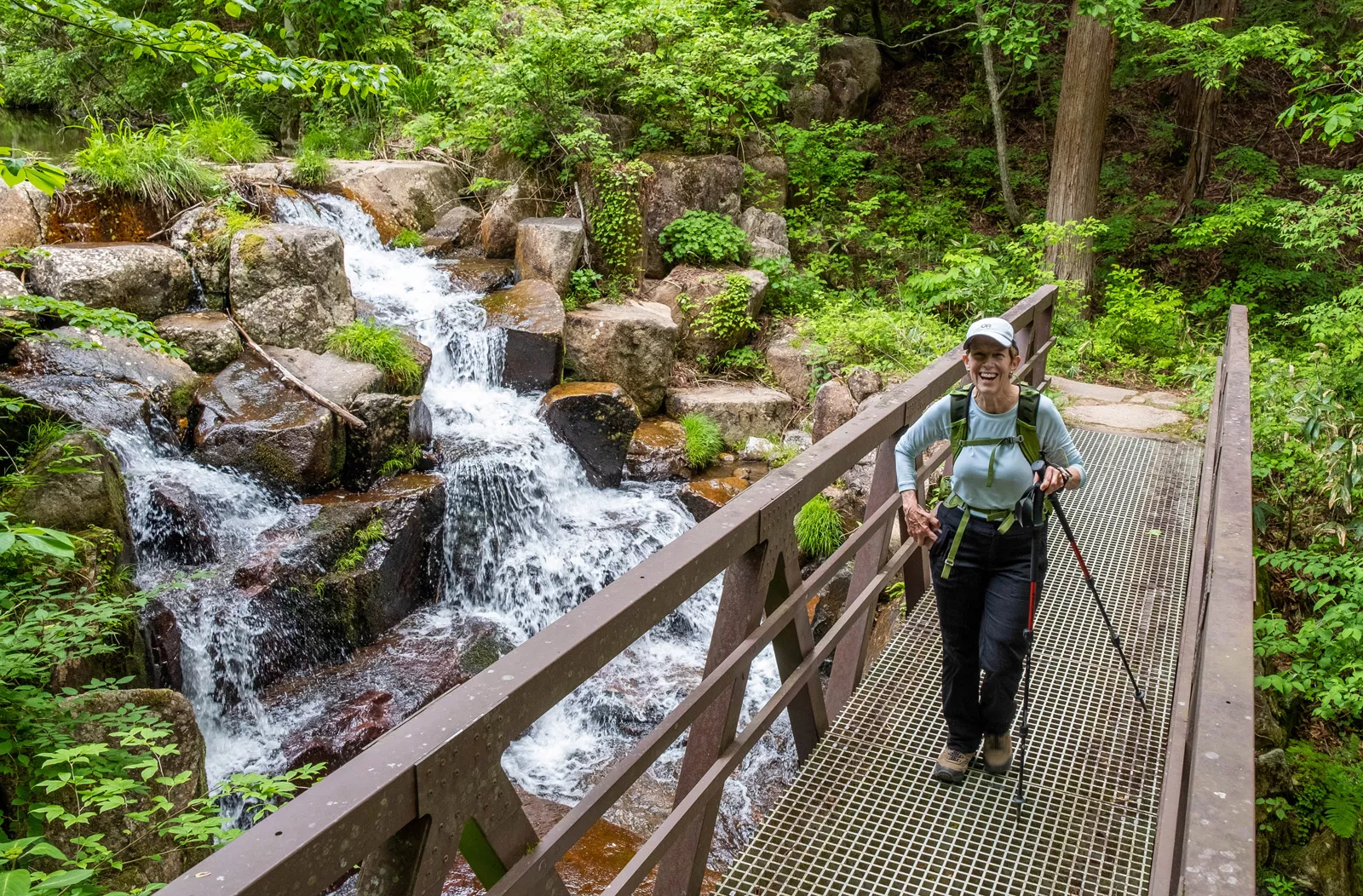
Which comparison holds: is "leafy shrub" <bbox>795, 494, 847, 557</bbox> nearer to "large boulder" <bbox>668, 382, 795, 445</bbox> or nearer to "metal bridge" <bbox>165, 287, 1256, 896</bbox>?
"large boulder" <bbox>668, 382, 795, 445</bbox>

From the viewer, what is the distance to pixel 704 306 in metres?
A: 12.1

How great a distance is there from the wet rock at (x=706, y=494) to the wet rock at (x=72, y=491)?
519 centimetres

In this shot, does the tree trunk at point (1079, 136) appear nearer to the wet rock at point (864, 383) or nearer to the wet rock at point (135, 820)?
the wet rock at point (864, 383)

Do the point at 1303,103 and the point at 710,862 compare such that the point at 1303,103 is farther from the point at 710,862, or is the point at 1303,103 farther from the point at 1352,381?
the point at 710,862

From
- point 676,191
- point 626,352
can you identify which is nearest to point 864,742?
point 626,352

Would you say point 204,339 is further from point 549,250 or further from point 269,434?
point 549,250

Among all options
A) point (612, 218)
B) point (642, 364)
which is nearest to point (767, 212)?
point (612, 218)

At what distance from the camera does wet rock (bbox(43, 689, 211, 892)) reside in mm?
4320

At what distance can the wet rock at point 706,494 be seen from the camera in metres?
9.66

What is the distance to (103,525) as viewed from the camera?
6809 mm

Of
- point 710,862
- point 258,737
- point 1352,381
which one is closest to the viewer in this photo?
point 710,862

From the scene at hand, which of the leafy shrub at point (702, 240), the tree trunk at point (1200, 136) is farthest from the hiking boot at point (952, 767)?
the tree trunk at point (1200, 136)

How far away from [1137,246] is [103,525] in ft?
46.2

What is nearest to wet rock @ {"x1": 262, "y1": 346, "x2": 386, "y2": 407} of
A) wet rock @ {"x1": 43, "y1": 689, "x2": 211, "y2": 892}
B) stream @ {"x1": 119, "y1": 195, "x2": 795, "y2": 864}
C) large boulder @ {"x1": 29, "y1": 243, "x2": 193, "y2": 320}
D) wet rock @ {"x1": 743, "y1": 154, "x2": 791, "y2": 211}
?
stream @ {"x1": 119, "y1": 195, "x2": 795, "y2": 864}
